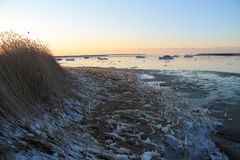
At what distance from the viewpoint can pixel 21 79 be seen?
7398 millimetres

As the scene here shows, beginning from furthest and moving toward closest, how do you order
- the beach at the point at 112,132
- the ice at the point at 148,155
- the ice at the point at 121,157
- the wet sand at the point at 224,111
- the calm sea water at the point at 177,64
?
the calm sea water at the point at 177,64 < the wet sand at the point at 224,111 < the ice at the point at 148,155 < the ice at the point at 121,157 < the beach at the point at 112,132

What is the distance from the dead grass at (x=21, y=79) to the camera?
584 centimetres

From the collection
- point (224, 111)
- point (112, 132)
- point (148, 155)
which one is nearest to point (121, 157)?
point (148, 155)

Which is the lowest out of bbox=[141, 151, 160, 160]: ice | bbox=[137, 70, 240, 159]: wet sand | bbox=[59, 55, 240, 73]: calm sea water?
bbox=[59, 55, 240, 73]: calm sea water

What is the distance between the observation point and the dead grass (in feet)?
19.1

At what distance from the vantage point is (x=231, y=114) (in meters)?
11.7

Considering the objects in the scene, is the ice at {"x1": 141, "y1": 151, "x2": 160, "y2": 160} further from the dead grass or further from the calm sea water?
the calm sea water

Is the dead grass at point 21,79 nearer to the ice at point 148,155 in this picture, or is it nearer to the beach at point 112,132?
the beach at point 112,132

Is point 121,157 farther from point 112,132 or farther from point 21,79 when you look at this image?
point 21,79

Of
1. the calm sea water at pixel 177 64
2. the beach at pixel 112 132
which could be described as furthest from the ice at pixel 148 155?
the calm sea water at pixel 177 64

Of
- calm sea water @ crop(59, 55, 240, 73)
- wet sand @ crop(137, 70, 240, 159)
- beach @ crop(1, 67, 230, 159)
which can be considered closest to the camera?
beach @ crop(1, 67, 230, 159)

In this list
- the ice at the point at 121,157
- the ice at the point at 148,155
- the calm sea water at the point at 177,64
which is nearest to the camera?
the ice at the point at 121,157

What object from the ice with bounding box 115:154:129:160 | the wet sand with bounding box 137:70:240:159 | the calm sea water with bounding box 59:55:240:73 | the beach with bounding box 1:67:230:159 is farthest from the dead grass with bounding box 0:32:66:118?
the calm sea water with bounding box 59:55:240:73

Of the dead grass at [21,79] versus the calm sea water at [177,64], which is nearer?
the dead grass at [21,79]
